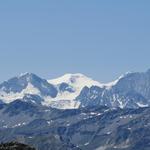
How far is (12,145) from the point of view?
5901 inches

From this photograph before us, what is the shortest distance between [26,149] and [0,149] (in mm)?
6168

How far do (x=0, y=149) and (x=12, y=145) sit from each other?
4628 millimetres

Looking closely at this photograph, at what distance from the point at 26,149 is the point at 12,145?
3647mm

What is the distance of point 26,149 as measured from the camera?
14850cm

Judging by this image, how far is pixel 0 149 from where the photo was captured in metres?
146
